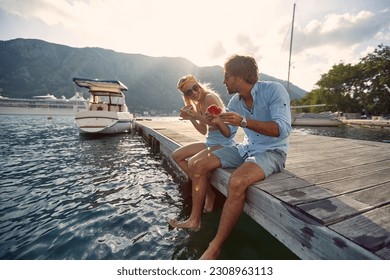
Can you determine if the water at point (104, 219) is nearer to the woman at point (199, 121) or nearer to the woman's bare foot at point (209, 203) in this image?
the woman's bare foot at point (209, 203)

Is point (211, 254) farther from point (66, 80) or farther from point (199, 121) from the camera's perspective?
point (66, 80)

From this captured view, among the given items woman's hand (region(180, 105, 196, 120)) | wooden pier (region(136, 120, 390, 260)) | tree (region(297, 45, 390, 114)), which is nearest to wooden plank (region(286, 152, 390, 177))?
wooden pier (region(136, 120, 390, 260))

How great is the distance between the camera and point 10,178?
6.02m

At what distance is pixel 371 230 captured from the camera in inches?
59.9

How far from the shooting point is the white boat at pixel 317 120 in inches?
1323

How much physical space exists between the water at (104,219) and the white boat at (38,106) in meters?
75.4

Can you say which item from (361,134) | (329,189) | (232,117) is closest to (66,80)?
(361,134)

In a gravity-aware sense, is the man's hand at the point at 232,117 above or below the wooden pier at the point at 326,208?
above

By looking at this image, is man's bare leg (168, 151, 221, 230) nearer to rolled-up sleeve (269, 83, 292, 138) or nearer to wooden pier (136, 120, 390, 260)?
wooden pier (136, 120, 390, 260)

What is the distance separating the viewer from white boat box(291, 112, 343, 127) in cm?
3359

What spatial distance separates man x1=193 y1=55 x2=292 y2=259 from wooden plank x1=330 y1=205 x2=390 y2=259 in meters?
0.97

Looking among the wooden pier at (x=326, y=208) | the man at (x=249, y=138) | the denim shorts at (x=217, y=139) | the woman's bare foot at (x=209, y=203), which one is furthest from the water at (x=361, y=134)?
the man at (x=249, y=138)

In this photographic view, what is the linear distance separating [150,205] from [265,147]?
9.13ft

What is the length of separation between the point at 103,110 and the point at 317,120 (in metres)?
31.9
